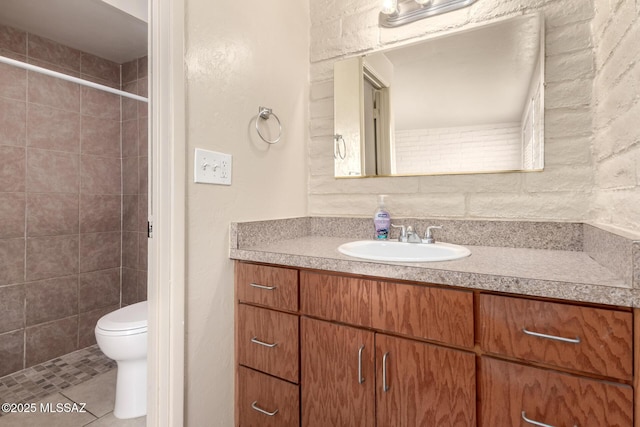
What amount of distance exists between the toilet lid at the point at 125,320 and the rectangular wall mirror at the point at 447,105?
1.30m

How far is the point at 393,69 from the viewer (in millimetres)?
1528

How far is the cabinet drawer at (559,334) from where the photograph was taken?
684 mm

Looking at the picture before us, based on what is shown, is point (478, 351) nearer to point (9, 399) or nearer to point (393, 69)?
point (393, 69)

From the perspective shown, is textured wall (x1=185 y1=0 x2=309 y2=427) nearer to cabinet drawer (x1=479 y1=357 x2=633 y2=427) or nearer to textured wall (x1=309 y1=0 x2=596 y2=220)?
textured wall (x1=309 y1=0 x2=596 y2=220)

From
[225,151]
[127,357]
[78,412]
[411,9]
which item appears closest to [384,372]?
[225,151]

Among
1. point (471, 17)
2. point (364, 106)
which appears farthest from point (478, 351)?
point (471, 17)

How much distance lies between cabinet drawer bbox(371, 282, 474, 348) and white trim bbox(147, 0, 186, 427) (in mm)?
671

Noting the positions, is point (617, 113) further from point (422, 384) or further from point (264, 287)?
point (264, 287)

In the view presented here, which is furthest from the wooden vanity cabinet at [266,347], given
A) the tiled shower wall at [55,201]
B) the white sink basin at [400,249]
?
the tiled shower wall at [55,201]

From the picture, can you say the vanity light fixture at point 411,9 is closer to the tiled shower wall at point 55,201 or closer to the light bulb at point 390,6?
the light bulb at point 390,6

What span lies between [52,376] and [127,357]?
2.92 ft

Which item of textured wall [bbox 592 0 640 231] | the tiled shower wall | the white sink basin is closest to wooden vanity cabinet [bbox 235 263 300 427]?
the white sink basin

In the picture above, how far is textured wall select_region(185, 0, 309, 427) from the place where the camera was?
113cm

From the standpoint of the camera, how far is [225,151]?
1.25 m
